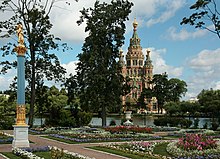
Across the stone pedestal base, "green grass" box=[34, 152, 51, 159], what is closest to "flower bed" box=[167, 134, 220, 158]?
"green grass" box=[34, 152, 51, 159]

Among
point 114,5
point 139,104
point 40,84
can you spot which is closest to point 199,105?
point 139,104

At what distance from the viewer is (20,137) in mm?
16562

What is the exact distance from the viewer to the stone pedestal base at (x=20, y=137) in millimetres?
16406

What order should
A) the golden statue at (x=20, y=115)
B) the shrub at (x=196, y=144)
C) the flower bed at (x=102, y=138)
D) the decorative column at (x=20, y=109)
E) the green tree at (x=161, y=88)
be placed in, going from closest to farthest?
the shrub at (x=196, y=144), the decorative column at (x=20, y=109), the golden statue at (x=20, y=115), the flower bed at (x=102, y=138), the green tree at (x=161, y=88)

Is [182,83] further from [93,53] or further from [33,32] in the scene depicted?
[33,32]

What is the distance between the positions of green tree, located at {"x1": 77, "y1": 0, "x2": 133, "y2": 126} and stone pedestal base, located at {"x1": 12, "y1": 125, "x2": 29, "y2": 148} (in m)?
17.1

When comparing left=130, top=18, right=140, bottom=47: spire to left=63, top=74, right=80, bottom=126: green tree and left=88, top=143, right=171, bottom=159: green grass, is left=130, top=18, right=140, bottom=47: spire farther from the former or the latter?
left=88, top=143, right=171, bottom=159: green grass

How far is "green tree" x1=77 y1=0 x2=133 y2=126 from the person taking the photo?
34.2 m

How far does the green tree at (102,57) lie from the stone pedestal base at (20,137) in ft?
56.2

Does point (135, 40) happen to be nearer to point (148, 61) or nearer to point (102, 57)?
point (148, 61)

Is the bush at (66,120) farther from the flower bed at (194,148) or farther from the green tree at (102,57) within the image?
the flower bed at (194,148)

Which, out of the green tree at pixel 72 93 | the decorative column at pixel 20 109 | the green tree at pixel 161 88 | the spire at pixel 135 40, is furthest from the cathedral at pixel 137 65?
the decorative column at pixel 20 109

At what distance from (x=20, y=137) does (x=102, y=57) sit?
759 inches

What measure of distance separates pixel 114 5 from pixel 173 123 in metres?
13.0
